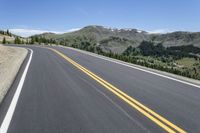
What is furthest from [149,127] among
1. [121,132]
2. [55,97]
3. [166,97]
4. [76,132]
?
[55,97]

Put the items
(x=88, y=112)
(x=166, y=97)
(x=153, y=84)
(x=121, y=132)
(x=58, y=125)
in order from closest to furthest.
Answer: (x=121, y=132), (x=58, y=125), (x=88, y=112), (x=166, y=97), (x=153, y=84)

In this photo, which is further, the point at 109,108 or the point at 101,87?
the point at 101,87

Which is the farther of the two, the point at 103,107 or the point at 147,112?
the point at 103,107

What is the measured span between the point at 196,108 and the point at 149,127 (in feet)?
7.97

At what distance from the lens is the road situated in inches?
271

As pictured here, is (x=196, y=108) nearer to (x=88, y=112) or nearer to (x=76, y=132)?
(x=88, y=112)

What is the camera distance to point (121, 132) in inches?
254

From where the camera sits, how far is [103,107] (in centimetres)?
872

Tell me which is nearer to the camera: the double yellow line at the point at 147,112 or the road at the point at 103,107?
the double yellow line at the point at 147,112

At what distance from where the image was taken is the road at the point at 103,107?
6.88 metres

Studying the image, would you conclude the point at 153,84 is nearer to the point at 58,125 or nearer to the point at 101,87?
the point at 101,87

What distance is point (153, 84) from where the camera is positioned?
13.1 metres

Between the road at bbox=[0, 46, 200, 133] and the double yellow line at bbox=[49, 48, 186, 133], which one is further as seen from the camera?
the road at bbox=[0, 46, 200, 133]

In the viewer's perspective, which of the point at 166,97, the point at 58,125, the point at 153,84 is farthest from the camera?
the point at 153,84
